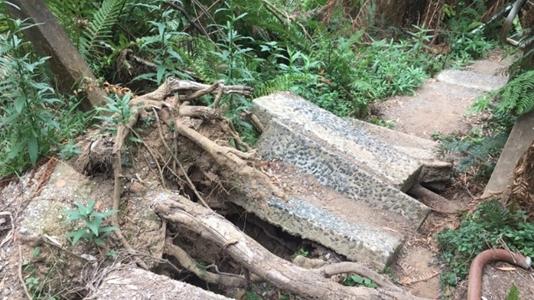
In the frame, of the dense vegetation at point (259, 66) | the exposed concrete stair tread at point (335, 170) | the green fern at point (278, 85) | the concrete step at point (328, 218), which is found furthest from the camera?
the green fern at point (278, 85)

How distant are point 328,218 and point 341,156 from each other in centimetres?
58

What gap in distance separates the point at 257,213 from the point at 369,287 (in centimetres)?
97

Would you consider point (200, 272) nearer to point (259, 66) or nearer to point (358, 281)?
point (358, 281)

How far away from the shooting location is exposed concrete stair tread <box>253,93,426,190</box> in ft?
13.3

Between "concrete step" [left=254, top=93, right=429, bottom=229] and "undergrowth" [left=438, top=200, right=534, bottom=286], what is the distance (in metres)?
0.34

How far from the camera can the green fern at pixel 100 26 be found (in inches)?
183

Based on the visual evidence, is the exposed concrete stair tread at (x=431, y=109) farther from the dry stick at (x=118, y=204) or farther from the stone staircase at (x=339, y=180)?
the dry stick at (x=118, y=204)

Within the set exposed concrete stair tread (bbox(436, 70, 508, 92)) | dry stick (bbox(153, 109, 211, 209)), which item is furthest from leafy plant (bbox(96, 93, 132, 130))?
exposed concrete stair tread (bbox(436, 70, 508, 92))

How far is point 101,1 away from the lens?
5.13 m

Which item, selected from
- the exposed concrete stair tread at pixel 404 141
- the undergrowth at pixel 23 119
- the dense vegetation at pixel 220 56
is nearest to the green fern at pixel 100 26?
the dense vegetation at pixel 220 56

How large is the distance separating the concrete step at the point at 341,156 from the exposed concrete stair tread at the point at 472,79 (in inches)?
105

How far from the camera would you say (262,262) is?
3062mm

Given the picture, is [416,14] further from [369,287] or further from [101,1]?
[369,287]

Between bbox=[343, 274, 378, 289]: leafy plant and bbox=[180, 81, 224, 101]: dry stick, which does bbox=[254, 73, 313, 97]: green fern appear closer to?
bbox=[180, 81, 224, 101]: dry stick
